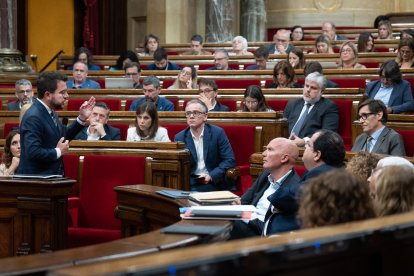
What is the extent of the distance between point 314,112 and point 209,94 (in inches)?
41.7

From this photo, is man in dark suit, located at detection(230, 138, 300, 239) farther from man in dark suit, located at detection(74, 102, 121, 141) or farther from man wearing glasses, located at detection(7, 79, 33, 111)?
man wearing glasses, located at detection(7, 79, 33, 111)

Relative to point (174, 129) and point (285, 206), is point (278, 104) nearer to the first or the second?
point (174, 129)

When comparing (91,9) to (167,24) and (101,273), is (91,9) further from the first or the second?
(101,273)

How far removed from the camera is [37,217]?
5297 mm

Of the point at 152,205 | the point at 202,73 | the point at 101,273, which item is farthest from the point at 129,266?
the point at 202,73

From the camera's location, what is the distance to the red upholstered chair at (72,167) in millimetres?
6516

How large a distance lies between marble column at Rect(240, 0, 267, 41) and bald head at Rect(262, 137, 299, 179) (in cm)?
1135

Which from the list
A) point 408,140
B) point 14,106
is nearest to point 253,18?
point 14,106

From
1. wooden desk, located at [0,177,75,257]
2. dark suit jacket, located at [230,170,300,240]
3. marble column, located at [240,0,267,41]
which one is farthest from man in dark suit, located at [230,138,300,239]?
marble column, located at [240,0,267,41]

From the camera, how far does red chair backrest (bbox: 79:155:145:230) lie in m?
6.09

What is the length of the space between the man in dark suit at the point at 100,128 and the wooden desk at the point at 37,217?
6.52 ft

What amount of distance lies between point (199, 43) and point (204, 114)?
6.37 metres

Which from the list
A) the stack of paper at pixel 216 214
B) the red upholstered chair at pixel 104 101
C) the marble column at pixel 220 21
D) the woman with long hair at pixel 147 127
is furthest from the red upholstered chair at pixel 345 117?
the marble column at pixel 220 21

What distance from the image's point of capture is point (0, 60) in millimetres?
11547
